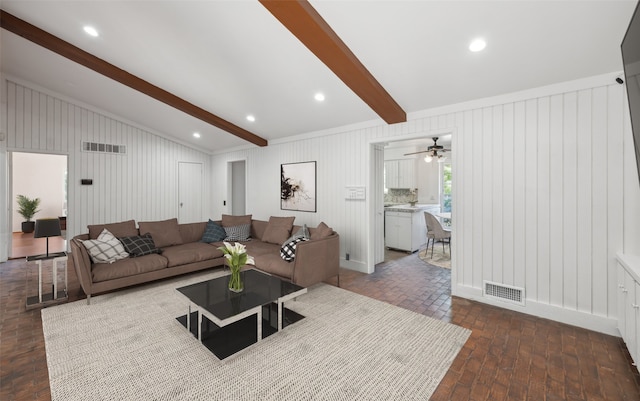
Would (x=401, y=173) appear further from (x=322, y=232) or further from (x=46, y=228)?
(x=46, y=228)

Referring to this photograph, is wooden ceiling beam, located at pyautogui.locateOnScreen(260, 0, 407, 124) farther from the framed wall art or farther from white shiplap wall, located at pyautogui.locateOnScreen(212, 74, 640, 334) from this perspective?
the framed wall art

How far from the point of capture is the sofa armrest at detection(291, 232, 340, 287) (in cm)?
361

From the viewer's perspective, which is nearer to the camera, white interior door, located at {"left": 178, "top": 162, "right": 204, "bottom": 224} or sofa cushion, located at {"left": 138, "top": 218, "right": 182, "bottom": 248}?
sofa cushion, located at {"left": 138, "top": 218, "right": 182, "bottom": 248}

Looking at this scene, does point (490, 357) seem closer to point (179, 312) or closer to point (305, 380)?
point (305, 380)

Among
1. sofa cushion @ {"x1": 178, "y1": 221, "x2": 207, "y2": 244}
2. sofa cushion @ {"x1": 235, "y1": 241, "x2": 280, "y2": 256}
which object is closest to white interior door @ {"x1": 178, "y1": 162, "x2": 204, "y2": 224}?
sofa cushion @ {"x1": 178, "y1": 221, "x2": 207, "y2": 244}

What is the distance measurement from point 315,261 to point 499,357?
2.19 m

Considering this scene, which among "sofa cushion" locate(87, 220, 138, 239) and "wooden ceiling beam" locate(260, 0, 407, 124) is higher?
"wooden ceiling beam" locate(260, 0, 407, 124)

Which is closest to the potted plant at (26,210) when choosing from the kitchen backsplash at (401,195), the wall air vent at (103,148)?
the wall air vent at (103,148)

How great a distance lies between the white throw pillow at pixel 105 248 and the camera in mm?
3680

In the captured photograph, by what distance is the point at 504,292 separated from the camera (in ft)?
11.0

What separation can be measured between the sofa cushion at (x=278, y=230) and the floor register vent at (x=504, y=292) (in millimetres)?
3071

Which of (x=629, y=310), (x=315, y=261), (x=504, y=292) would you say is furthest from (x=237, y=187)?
(x=629, y=310)

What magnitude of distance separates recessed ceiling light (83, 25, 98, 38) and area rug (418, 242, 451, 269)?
20.2 ft

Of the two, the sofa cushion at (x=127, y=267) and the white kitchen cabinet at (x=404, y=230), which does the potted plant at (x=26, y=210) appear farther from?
the white kitchen cabinet at (x=404, y=230)
